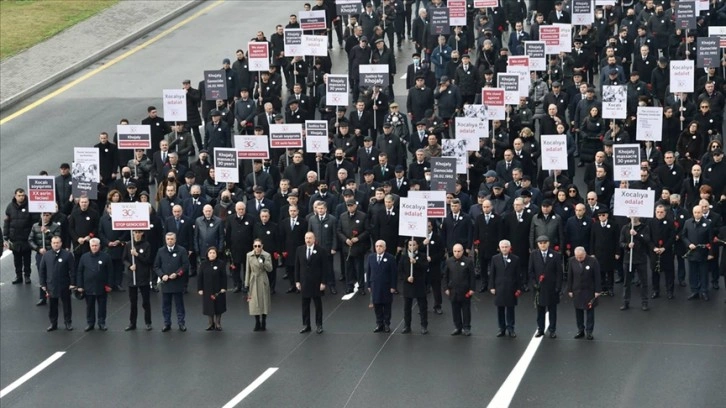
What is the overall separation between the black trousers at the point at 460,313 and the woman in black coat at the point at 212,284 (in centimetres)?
415

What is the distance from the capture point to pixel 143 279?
28250 millimetres

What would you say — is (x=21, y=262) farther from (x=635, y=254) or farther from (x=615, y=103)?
(x=615, y=103)

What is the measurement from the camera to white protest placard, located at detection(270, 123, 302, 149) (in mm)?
33062

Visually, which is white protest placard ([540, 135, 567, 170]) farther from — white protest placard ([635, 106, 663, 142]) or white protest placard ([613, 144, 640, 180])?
white protest placard ([635, 106, 663, 142])

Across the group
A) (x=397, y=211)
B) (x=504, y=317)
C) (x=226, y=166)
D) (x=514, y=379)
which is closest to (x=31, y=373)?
(x=226, y=166)

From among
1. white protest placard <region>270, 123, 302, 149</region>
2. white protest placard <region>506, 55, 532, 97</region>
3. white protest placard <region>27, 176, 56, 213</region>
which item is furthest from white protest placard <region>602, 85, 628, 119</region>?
white protest placard <region>27, 176, 56, 213</region>

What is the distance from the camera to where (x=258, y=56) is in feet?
125

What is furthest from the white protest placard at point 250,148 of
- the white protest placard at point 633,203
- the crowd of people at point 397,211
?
the white protest placard at point 633,203

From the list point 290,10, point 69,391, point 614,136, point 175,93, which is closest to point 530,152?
point 614,136

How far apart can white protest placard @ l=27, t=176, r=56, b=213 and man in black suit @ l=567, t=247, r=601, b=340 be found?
10.4 metres

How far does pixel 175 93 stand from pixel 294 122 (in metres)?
2.94

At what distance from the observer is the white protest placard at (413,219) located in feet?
90.7

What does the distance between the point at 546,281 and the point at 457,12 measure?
15.4 metres

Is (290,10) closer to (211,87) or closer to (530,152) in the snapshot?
(211,87)
